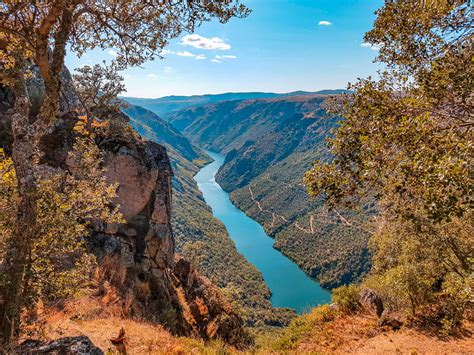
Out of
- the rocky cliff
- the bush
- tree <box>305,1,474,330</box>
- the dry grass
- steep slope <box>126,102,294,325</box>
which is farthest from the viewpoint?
steep slope <box>126,102,294,325</box>

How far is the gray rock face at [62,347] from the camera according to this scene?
16.6ft

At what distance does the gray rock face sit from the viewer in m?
5.05

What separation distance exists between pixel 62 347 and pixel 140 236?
700 inches

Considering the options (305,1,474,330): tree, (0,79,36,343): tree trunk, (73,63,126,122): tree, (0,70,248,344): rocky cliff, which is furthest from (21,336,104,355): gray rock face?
(73,63,126,122): tree

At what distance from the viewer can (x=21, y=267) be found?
4.94m

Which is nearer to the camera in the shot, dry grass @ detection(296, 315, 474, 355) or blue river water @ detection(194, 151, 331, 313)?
dry grass @ detection(296, 315, 474, 355)

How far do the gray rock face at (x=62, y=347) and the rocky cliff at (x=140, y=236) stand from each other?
9.20m

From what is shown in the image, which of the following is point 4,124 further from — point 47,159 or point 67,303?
point 67,303

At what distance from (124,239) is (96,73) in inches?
504

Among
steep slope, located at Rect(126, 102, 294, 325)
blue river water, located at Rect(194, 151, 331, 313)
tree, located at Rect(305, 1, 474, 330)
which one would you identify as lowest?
blue river water, located at Rect(194, 151, 331, 313)

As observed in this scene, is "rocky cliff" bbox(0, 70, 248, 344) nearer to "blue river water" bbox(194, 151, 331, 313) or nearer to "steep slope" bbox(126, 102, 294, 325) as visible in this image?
"steep slope" bbox(126, 102, 294, 325)

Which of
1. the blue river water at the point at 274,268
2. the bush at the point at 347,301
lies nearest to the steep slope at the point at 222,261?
the blue river water at the point at 274,268

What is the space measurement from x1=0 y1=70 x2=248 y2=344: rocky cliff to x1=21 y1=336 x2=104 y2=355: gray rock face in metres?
9.20

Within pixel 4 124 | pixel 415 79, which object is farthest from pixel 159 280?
pixel 415 79
